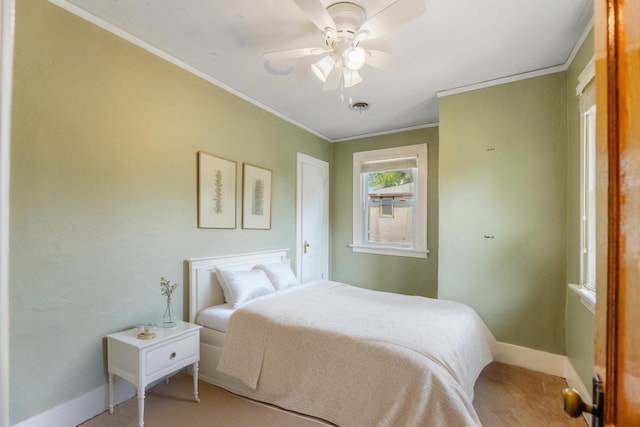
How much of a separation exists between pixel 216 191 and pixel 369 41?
1826 millimetres

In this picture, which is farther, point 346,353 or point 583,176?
point 583,176

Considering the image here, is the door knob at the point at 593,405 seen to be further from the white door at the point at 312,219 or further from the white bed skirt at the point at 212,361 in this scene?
the white door at the point at 312,219

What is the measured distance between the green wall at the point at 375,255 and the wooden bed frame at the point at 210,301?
179cm

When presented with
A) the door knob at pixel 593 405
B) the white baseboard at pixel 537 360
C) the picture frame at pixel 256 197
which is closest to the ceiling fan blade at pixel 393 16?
the door knob at pixel 593 405

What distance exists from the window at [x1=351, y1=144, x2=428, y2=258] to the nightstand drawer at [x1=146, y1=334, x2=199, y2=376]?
2744mm

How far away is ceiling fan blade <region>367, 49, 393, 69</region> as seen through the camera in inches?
79.4

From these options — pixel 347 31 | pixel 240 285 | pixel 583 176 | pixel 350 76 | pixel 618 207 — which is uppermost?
pixel 347 31

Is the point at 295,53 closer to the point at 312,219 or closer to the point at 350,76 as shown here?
the point at 350,76

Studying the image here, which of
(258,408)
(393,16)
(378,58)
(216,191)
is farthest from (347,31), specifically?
(258,408)

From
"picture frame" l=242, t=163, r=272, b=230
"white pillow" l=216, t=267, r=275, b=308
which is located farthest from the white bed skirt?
"picture frame" l=242, t=163, r=272, b=230

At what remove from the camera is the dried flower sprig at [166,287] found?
2.31 metres

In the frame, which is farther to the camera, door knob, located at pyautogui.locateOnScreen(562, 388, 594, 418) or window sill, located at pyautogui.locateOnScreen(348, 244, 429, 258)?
window sill, located at pyautogui.locateOnScreen(348, 244, 429, 258)

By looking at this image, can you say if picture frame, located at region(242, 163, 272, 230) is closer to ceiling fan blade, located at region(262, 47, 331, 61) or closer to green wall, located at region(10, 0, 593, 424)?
green wall, located at region(10, 0, 593, 424)

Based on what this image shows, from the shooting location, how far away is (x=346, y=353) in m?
1.86
